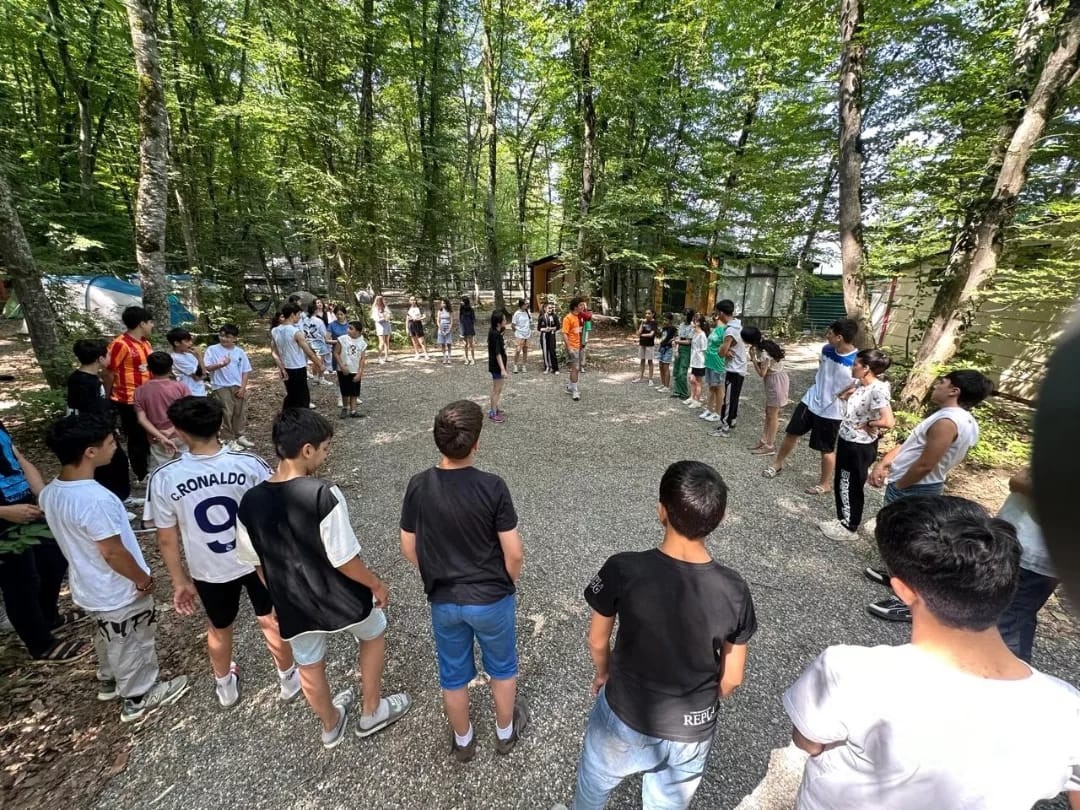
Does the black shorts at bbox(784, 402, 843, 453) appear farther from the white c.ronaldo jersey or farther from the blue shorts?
the white c.ronaldo jersey

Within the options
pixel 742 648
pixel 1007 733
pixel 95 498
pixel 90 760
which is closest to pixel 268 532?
pixel 95 498

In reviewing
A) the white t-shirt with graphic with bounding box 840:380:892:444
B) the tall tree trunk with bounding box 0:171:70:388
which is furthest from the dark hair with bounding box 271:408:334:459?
the tall tree trunk with bounding box 0:171:70:388

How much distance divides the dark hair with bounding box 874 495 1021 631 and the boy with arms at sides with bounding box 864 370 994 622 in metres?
1.89

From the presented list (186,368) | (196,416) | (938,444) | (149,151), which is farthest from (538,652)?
(149,151)

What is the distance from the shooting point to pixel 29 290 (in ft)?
18.2

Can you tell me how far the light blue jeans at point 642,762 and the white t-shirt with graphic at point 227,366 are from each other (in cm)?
620

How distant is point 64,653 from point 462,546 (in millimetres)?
3202

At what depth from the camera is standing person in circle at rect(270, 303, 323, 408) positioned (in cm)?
658

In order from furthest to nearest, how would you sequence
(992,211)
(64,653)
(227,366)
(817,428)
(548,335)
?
(548,335) < (227,366) < (992,211) < (817,428) < (64,653)

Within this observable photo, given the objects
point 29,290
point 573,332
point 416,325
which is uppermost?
point 29,290

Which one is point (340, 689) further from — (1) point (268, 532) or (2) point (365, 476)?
(2) point (365, 476)

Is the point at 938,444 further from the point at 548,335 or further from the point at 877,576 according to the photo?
the point at 548,335

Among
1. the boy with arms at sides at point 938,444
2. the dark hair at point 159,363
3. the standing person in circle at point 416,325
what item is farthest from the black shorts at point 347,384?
the boy with arms at sides at point 938,444

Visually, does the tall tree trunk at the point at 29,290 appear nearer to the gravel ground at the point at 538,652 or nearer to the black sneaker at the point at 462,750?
the gravel ground at the point at 538,652
